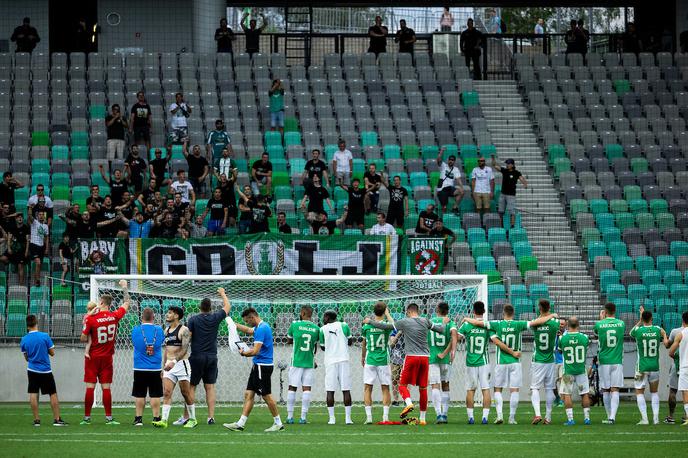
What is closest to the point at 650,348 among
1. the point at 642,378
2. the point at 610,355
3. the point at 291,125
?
the point at 642,378

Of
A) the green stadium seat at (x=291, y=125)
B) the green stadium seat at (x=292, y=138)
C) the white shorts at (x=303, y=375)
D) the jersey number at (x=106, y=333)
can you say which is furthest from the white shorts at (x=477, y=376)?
the green stadium seat at (x=291, y=125)

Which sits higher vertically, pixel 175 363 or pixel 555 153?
pixel 555 153

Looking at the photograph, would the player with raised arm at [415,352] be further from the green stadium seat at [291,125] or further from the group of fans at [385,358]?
the green stadium seat at [291,125]

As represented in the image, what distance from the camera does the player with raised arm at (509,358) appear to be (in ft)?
60.8

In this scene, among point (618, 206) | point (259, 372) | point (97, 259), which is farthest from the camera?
Result: point (618, 206)

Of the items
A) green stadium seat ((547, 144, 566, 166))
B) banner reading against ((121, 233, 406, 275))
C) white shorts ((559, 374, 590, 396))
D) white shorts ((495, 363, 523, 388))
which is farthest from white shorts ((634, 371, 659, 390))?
green stadium seat ((547, 144, 566, 166))

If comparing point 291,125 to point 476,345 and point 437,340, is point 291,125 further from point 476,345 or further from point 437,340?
point 476,345

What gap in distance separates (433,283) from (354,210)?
13.4 feet

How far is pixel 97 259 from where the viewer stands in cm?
2488

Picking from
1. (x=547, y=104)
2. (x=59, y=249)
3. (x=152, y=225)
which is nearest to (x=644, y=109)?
(x=547, y=104)

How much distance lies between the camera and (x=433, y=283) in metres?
24.1

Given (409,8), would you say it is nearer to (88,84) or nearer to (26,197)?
(88,84)

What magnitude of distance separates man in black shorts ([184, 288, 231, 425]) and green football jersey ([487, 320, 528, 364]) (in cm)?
446

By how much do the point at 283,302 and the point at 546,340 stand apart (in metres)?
7.29
